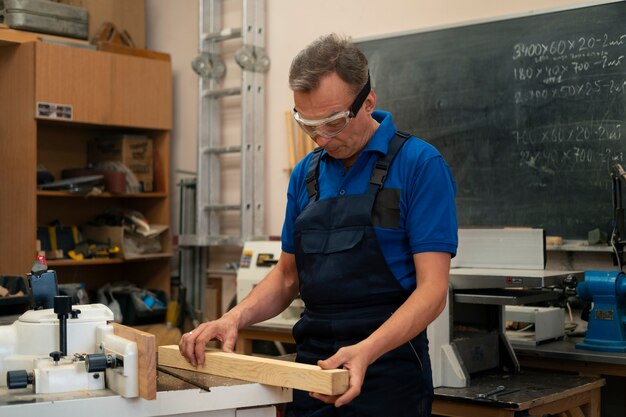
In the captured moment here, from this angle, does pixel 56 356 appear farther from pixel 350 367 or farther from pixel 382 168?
pixel 382 168

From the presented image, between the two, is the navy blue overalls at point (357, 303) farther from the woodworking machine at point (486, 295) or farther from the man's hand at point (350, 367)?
the woodworking machine at point (486, 295)

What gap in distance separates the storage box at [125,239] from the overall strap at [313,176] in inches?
115

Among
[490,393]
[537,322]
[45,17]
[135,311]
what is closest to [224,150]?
[135,311]

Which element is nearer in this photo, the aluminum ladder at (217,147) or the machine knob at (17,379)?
the machine knob at (17,379)

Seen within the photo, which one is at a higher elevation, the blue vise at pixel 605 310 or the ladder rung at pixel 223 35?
the ladder rung at pixel 223 35

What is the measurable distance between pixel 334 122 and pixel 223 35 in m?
3.07

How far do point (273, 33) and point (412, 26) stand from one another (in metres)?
0.91

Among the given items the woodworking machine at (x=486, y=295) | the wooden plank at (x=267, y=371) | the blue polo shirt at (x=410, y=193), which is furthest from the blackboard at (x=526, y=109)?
the wooden plank at (x=267, y=371)

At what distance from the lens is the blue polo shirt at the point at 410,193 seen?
1.82 m

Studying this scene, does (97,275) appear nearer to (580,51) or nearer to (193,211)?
(193,211)

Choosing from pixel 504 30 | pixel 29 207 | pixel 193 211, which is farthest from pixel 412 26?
pixel 29 207

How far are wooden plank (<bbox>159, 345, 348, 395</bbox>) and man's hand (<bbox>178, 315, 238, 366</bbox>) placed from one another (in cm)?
2

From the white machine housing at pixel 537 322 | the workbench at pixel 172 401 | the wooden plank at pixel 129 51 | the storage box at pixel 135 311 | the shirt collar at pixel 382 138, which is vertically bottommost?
the storage box at pixel 135 311

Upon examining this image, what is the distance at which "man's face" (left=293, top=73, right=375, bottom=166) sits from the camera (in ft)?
6.10
